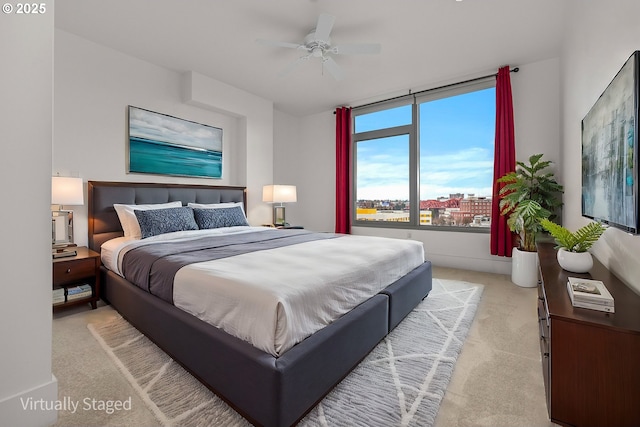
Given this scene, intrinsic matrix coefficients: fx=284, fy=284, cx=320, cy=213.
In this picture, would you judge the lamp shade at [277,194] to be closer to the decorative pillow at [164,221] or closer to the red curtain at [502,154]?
the decorative pillow at [164,221]

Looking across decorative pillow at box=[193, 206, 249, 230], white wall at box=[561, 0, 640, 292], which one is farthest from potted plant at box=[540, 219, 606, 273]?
decorative pillow at box=[193, 206, 249, 230]

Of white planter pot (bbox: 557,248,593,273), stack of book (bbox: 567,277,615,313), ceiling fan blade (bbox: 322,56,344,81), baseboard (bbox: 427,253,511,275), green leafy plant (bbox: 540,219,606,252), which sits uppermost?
ceiling fan blade (bbox: 322,56,344,81)

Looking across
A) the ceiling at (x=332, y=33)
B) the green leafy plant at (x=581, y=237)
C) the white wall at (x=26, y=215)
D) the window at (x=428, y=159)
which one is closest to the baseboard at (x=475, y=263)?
the window at (x=428, y=159)

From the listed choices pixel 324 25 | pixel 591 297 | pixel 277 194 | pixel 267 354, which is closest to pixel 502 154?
pixel 324 25

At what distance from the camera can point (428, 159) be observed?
4.59 m

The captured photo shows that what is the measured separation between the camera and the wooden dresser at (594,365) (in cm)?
107

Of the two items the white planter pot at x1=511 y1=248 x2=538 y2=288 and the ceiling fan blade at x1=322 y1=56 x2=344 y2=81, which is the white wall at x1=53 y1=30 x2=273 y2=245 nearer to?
the ceiling fan blade at x1=322 y1=56 x2=344 y2=81

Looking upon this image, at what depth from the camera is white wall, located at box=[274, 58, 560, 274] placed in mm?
3604

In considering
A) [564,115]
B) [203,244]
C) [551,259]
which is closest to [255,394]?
Answer: [203,244]

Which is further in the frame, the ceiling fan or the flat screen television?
the ceiling fan

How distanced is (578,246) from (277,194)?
12.2ft

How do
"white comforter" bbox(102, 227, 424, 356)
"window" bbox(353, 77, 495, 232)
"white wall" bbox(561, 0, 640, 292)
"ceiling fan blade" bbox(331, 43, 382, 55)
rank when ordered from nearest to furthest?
"white comforter" bbox(102, 227, 424, 356) < "white wall" bbox(561, 0, 640, 292) < "ceiling fan blade" bbox(331, 43, 382, 55) < "window" bbox(353, 77, 495, 232)

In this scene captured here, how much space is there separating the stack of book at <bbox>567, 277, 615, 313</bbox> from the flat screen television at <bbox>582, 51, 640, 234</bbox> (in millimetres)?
305

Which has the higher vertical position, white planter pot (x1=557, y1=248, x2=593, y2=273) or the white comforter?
white planter pot (x1=557, y1=248, x2=593, y2=273)
